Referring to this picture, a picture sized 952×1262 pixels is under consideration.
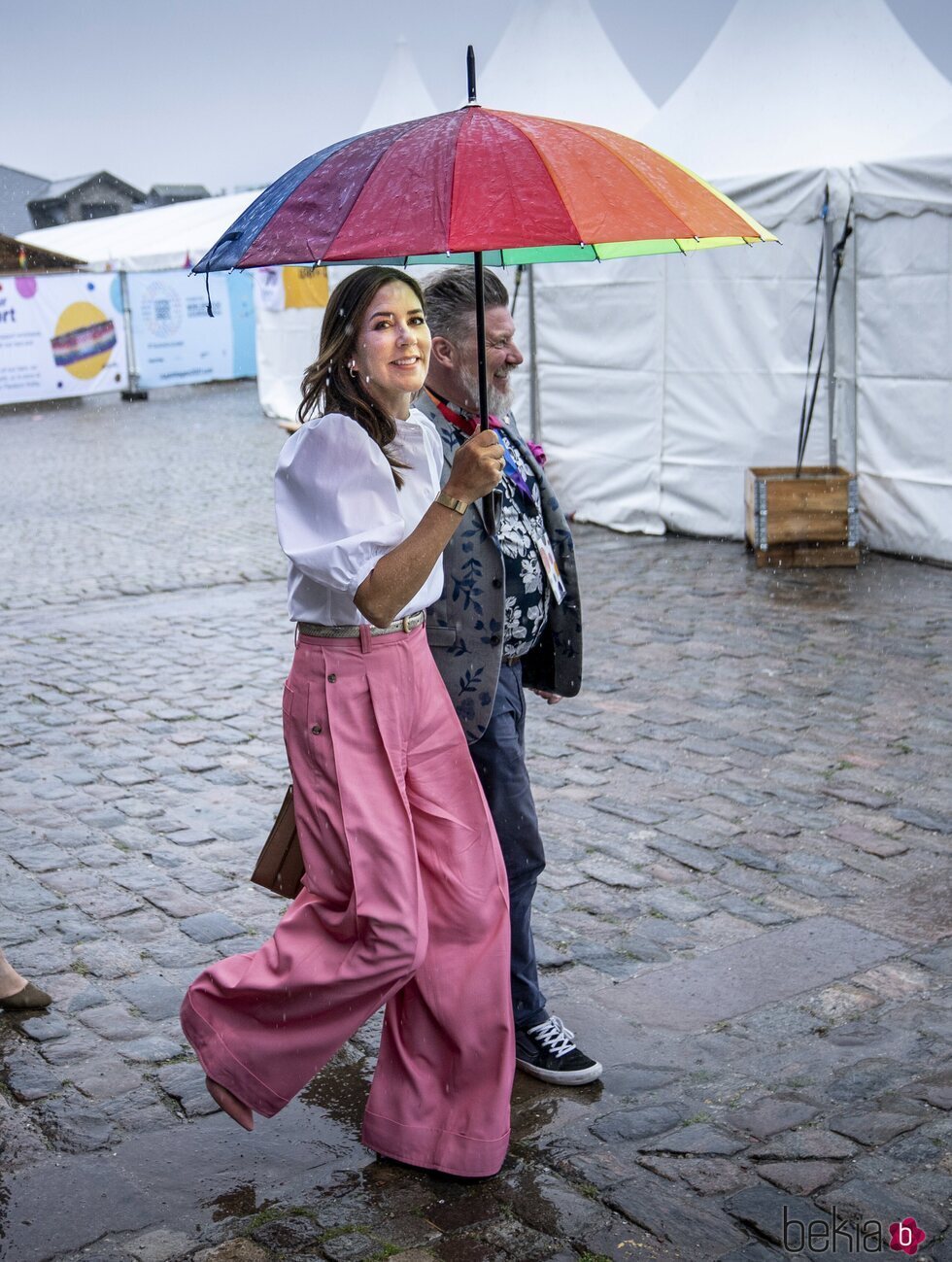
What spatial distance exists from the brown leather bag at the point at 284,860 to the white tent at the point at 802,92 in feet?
26.1

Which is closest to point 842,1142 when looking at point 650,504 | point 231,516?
point 650,504

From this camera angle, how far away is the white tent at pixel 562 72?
1312 cm

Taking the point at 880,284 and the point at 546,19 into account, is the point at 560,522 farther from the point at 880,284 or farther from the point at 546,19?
the point at 546,19

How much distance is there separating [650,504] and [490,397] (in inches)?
322

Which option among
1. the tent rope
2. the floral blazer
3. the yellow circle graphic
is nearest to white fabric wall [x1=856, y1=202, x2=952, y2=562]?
the tent rope

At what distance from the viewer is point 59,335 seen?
24.4 m

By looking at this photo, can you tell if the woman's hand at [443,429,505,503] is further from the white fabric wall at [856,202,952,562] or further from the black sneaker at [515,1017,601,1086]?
the white fabric wall at [856,202,952,562]

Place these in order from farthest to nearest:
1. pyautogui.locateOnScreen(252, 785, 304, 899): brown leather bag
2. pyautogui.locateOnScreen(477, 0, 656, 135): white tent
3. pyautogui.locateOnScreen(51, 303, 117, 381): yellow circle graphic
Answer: pyautogui.locateOnScreen(51, 303, 117, 381): yellow circle graphic, pyautogui.locateOnScreen(477, 0, 656, 135): white tent, pyautogui.locateOnScreen(252, 785, 304, 899): brown leather bag

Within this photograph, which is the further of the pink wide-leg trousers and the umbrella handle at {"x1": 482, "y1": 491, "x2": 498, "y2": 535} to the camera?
the umbrella handle at {"x1": 482, "y1": 491, "x2": 498, "y2": 535}

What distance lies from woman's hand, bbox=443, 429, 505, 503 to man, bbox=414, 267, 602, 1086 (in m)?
0.38

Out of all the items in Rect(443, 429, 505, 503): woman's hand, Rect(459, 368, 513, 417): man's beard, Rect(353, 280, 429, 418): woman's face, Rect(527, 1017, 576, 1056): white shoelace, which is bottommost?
Rect(527, 1017, 576, 1056): white shoelace

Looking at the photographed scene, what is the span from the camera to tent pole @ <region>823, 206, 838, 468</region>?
9.89 m

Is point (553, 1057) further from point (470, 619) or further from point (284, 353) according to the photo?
point (284, 353)

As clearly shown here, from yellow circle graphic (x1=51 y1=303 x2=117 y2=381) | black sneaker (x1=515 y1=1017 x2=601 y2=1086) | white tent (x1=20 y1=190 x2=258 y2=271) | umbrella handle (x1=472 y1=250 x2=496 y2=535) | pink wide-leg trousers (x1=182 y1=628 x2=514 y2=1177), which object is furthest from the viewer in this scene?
white tent (x1=20 y1=190 x2=258 y2=271)
